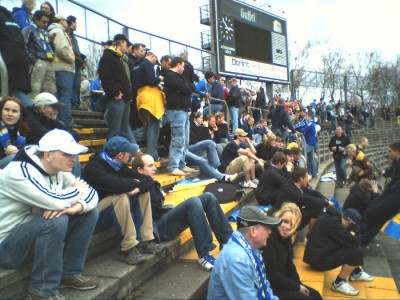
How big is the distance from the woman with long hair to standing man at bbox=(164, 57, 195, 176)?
2.90m

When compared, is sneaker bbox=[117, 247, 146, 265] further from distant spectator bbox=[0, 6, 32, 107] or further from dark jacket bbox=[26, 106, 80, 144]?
distant spectator bbox=[0, 6, 32, 107]

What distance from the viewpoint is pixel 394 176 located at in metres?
6.38

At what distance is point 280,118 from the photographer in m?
11.8

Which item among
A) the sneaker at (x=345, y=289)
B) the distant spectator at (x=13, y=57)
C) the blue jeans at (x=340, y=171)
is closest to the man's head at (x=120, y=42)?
the distant spectator at (x=13, y=57)

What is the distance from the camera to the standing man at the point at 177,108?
6.43 m

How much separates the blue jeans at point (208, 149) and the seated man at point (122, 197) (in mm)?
3733

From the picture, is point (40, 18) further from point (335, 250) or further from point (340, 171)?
point (340, 171)

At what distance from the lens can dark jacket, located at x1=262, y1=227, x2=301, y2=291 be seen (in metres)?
3.63

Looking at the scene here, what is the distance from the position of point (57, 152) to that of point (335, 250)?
3.68 metres

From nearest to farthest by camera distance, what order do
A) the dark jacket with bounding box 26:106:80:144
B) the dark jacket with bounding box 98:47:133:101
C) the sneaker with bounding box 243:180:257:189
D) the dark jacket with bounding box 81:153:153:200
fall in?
the dark jacket with bounding box 81:153:153:200 < the dark jacket with bounding box 26:106:80:144 < the dark jacket with bounding box 98:47:133:101 < the sneaker with bounding box 243:180:257:189

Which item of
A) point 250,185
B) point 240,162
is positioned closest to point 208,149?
point 240,162

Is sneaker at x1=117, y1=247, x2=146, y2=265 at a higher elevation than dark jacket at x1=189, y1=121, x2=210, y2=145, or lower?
lower

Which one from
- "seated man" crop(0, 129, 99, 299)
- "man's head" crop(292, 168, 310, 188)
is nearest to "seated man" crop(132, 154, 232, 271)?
"seated man" crop(0, 129, 99, 299)

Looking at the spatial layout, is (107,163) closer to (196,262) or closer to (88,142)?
(196,262)
